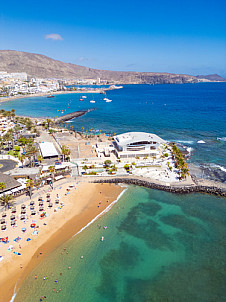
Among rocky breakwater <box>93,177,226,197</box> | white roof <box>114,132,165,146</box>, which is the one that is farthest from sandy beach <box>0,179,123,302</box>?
white roof <box>114,132,165,146</box>

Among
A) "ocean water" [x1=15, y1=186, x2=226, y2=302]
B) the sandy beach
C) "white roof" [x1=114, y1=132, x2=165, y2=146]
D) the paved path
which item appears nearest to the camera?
"ocean water" [x1=15, y1=186, x2=226, y2=302]

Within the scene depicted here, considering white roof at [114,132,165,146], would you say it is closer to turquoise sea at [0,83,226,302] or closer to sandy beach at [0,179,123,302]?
sandy beach at [0,179,123,302]

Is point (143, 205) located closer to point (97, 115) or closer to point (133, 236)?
point (133, 236)

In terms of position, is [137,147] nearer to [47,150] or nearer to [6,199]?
[47,150]

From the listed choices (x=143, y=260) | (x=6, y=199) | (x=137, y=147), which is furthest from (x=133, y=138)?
(x=143, y=260)

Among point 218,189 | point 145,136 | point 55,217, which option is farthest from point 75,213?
point 145,136

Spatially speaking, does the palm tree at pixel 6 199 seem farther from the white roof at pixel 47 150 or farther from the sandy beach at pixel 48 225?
the white roof at pixel 47 150
